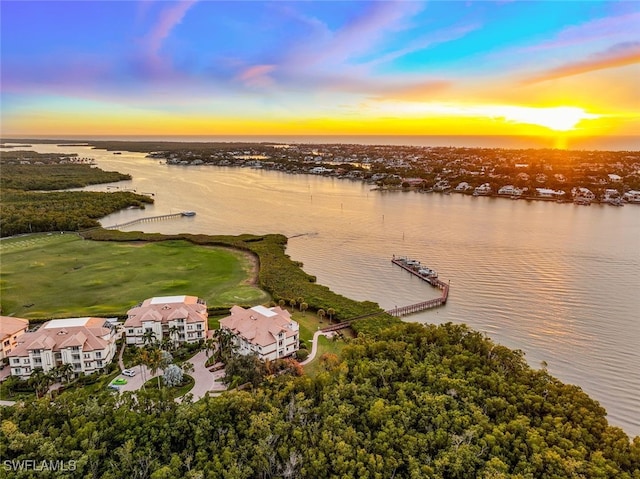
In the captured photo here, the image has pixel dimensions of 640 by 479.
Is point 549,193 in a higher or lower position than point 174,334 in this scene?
higher

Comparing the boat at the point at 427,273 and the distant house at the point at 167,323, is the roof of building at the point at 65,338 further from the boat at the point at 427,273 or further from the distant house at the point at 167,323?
the boat at the point at 427,273

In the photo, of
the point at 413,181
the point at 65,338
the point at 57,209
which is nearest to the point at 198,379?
the point at 65,338

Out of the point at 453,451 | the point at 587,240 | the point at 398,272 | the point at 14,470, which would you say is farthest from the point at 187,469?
the point at 587,240

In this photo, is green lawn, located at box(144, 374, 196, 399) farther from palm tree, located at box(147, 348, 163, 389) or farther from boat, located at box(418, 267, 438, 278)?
boat, located at box(418, 267, 438, 278)

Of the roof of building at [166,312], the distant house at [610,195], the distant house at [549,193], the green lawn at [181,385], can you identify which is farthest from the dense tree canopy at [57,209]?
the distant house at [610,195]

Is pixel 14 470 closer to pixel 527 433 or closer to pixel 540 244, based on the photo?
pixel 527 433

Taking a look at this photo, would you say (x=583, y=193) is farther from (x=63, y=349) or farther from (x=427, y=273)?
(x=63, y=349)
